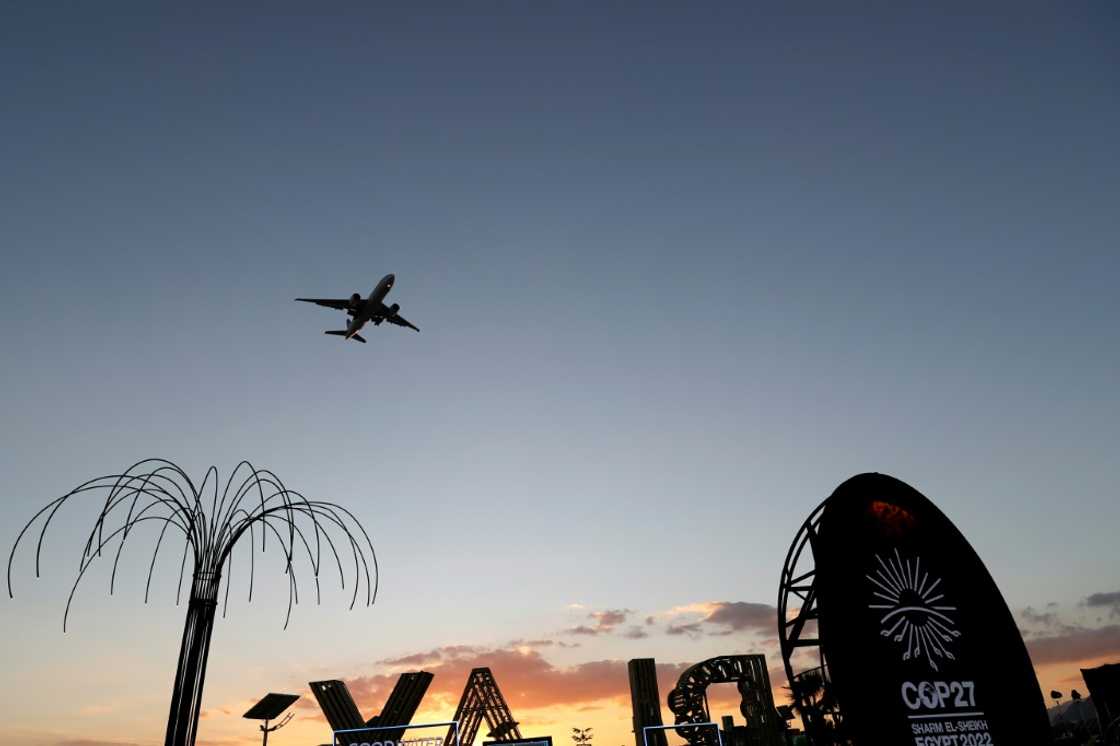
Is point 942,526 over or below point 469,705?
over

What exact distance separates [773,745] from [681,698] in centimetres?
A: 594

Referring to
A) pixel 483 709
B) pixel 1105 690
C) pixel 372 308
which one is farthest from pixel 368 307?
pixel 1105 690

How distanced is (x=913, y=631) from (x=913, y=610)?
811 millimetres

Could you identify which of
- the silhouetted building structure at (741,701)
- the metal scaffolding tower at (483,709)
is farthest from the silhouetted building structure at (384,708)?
the silhouetted building structure at (741,701)

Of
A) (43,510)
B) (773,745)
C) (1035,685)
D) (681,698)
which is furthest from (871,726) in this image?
(681,698)

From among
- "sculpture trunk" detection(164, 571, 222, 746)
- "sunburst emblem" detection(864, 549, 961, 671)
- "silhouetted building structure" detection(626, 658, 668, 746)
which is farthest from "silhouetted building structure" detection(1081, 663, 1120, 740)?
"sculpture trunk" detection(164, 571, 222, 746)

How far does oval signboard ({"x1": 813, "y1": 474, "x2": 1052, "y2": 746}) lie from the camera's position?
21.1 m

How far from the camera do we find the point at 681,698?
150 feet

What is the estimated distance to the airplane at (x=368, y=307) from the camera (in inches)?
1704

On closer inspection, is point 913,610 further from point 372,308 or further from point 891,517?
point 372,308

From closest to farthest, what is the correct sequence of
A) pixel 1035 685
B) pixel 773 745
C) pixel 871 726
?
pixel 871 726, pixel 1035 685, pixel 773 745

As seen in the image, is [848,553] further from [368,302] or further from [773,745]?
[368,302]

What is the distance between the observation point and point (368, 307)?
43656 mm

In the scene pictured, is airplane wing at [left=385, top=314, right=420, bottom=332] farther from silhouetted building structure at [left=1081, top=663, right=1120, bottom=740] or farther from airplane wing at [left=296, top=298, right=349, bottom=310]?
silhouetted building structure at [left=1081, top=663, right=1120, bottom=740]
